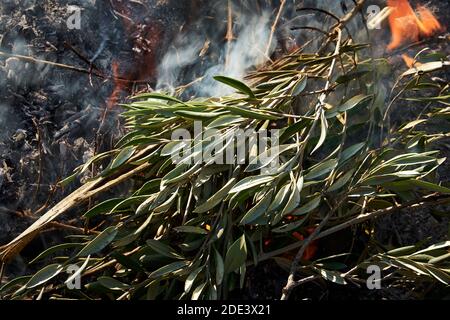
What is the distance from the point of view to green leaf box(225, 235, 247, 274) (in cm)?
208

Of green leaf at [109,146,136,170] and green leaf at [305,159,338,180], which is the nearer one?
green leaf at [305,159,338,180]

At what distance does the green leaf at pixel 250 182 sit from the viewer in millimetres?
2055

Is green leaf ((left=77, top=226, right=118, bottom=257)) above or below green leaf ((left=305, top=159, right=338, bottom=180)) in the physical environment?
below

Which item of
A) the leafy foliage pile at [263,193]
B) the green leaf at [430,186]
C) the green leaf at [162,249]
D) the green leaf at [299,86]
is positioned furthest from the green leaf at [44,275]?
the green leaf at [430,186]

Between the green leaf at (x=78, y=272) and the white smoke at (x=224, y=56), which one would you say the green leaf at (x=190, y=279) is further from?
the white smoke at (x=224, y=56)

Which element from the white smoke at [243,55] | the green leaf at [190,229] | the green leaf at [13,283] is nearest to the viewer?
the green leaf at [190,229]

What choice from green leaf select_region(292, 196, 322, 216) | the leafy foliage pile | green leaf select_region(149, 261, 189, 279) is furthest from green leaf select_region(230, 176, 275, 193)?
green leaf select_region(149, 261, 189, 279)

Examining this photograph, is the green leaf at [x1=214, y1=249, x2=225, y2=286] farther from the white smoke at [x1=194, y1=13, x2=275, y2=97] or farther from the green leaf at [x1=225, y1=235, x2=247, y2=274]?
the white smoke at [x1=194, y1=13, x2=275, y2=97]

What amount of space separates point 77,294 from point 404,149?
0.86 metres

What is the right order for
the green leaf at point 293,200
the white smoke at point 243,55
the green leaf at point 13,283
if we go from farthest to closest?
the white smoke at point 243,55 < the green leaf at point 13,283 < the green leaf at point 293,200

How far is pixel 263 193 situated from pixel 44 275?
562 millimetres

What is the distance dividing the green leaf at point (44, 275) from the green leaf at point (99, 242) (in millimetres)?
74

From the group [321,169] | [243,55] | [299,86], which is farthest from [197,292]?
[243,55]
